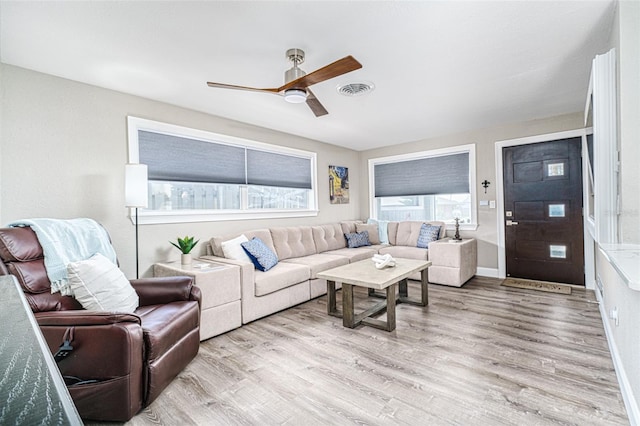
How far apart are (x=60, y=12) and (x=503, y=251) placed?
5609mm

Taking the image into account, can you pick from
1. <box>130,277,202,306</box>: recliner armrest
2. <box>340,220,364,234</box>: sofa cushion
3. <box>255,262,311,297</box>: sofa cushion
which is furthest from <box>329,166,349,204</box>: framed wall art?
<box>130,277,202,306</box>: recliner armrest

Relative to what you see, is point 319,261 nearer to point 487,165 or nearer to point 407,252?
point 407,252

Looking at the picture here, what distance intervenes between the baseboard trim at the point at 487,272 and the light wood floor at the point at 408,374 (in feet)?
4.97

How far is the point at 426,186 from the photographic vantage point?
561 cm

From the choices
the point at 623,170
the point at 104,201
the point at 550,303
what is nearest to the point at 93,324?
the point at 104,201

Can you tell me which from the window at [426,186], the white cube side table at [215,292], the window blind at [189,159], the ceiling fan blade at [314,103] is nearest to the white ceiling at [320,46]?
the ceiling fan blade at [314,103]

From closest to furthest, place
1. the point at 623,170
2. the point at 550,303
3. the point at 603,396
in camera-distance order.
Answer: the point at 603,396
the point at 623,170
the point at 550,303

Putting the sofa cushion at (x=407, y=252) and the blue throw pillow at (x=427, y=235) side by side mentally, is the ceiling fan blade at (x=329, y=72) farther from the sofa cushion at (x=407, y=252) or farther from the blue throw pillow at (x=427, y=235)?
the blue throw pillow at (x=427, y=235)

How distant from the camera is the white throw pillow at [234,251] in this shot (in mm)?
3531

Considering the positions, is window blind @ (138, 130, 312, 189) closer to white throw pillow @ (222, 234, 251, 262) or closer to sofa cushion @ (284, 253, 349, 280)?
white throw pillow @ (222, 234, 251, 262)

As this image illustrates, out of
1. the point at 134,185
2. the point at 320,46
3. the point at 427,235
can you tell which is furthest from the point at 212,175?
the point at 427,235

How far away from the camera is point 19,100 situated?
8.50ft

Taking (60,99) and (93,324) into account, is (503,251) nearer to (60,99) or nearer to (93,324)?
(93,324)

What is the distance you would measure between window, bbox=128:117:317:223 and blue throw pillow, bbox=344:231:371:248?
33.8 inches
